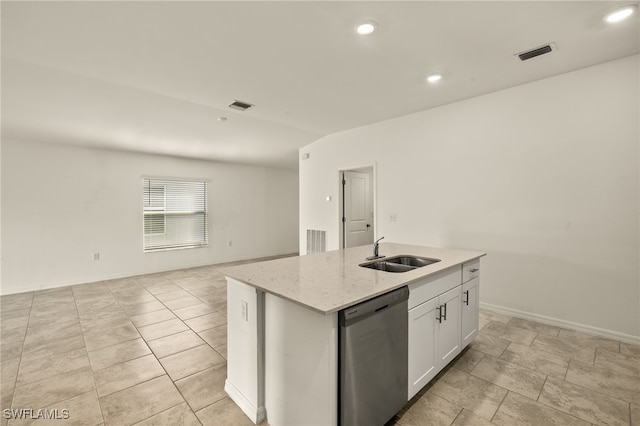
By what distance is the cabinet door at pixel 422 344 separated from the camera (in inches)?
69.7

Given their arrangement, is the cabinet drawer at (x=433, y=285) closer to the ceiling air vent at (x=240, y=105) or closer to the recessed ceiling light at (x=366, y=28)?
the recessed ceiling light at (x=366, y=28)

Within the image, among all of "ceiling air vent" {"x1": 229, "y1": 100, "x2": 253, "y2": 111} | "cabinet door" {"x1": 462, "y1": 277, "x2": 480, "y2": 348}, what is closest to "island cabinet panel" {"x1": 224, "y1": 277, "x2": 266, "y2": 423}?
"cabinet door" {"x1": 462, "y1": 277, "x2": 480, "y2": 348}

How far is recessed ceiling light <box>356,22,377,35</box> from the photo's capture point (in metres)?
2.09

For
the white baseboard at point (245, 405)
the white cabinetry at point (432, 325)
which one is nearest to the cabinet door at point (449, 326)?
the white cabinetry at point (432, 325)

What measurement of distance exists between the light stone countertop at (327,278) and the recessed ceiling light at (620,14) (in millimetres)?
2016

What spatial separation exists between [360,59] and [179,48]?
5.13 feet

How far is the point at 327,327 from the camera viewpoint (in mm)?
1333

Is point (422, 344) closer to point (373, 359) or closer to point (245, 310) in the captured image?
point (373, 359)

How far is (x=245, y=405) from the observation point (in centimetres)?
181

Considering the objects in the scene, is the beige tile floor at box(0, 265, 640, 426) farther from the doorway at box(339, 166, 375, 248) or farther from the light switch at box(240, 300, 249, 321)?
the doorway at box(339, 166, 375, 248)

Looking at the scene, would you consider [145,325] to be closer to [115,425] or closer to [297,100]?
[115,425]

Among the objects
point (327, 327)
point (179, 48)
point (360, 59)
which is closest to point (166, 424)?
point (327, 327)

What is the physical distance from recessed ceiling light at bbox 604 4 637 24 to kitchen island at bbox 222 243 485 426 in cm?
207

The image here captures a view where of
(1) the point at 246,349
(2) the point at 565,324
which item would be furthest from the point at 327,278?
(2) the point at 565,324
